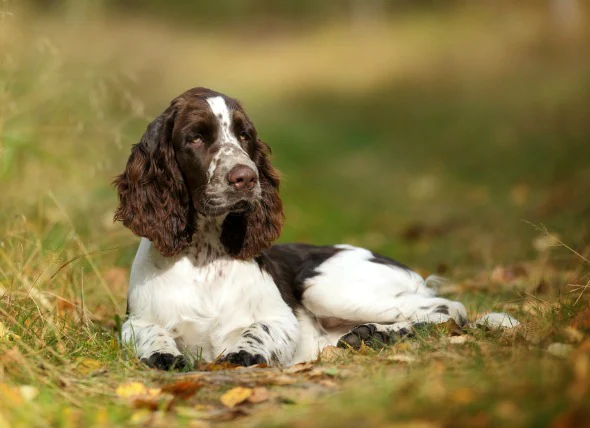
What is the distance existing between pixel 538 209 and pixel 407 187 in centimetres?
367

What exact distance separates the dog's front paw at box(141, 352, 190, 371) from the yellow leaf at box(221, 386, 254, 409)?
76 cm

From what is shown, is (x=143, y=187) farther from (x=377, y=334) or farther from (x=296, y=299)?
(x=377, y=334)

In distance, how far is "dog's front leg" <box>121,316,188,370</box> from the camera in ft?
13.8

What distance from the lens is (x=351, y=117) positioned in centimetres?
1852

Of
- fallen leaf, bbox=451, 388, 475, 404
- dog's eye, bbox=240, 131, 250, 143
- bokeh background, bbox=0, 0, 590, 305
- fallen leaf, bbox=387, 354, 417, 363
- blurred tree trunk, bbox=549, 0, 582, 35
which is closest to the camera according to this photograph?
fallen leaf, bbox=451, 388, 475, 404

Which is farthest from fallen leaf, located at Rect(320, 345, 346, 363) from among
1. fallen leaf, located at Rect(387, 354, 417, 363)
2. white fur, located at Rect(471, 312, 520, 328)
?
white fur, located at Rect(471, 312, 520, 328)

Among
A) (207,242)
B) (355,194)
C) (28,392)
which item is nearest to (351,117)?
(355,194)

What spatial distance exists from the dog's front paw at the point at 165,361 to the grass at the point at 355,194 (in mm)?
165

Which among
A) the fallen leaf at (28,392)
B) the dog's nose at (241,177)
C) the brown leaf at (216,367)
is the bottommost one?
the brown leaf at (216,367)

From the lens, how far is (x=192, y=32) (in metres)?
24.5

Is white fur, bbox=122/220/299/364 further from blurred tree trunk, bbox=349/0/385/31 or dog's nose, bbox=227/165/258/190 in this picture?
blurred tree trunk, bbox=349/0/385/31

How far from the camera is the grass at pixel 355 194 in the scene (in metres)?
3.25

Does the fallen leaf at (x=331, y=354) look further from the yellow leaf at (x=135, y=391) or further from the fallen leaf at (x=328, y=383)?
the yellow leaf at (x=135, y=391)

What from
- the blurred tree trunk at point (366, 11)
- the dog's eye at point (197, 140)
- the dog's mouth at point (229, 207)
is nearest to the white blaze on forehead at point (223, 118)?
the dog's eye at point (197, 140)
